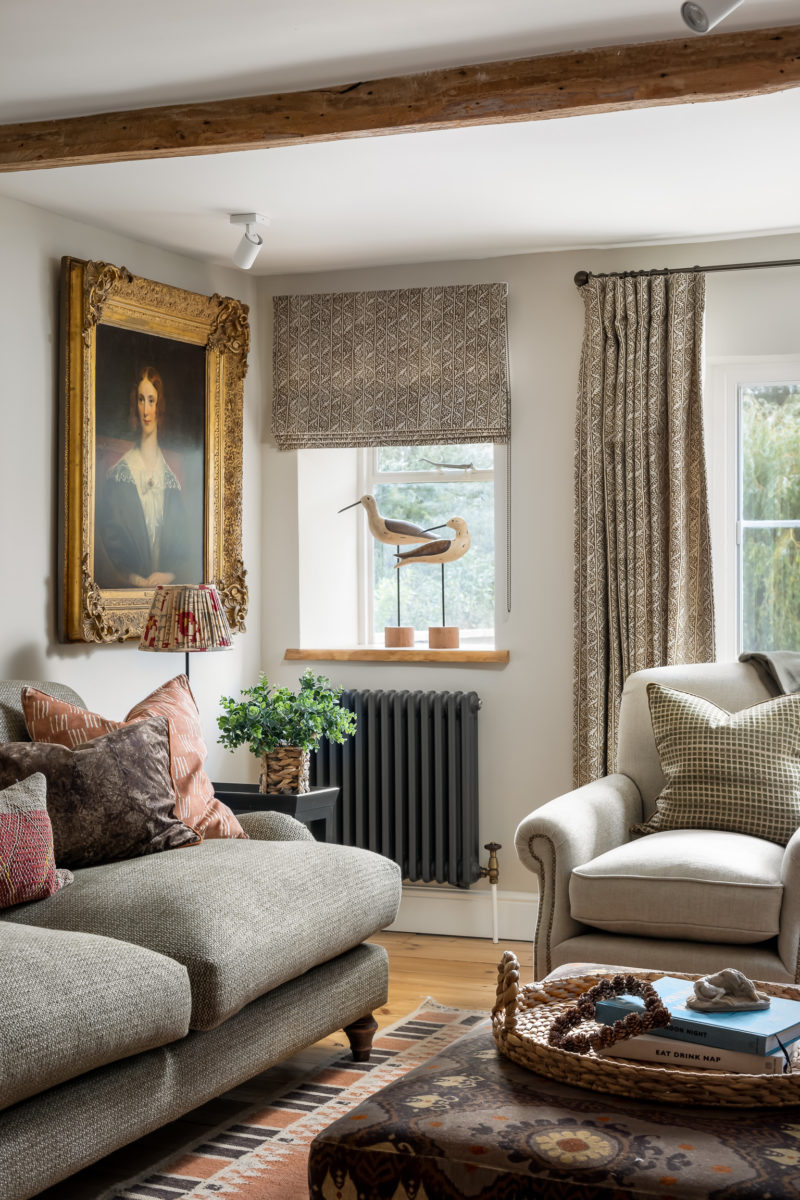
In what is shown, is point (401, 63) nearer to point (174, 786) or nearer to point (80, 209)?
point (80, 209)

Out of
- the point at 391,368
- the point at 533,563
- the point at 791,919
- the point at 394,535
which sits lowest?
the point at 791,919

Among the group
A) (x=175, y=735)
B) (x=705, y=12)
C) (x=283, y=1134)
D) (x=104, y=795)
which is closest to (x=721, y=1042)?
(x=283, y=1134)

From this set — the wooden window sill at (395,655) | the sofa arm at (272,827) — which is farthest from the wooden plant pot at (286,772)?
the wooden window sill at (395,655)

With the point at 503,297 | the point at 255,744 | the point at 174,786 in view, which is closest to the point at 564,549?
the point at 503,297

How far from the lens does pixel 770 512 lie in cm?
443

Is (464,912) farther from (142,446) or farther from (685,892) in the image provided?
(142,446)

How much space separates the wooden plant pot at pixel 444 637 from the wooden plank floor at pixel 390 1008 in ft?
3.57

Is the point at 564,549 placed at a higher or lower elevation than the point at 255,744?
higher

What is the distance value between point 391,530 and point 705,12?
2.81 metres

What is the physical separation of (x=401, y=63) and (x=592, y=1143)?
7.54ft

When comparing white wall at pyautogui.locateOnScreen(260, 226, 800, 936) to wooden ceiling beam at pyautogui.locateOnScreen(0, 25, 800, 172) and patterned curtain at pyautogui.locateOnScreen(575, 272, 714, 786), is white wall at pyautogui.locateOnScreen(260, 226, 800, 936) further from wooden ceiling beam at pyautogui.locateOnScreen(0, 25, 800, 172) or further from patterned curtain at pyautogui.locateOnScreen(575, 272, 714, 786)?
wooden ceiling beam at pyautogui.locateOnScreen(0, 25, 800, 172)

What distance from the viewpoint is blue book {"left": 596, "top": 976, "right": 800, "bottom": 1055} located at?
75.0 inches

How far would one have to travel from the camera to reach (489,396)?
4.63 meters

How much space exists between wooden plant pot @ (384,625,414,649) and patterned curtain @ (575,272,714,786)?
731 mm
